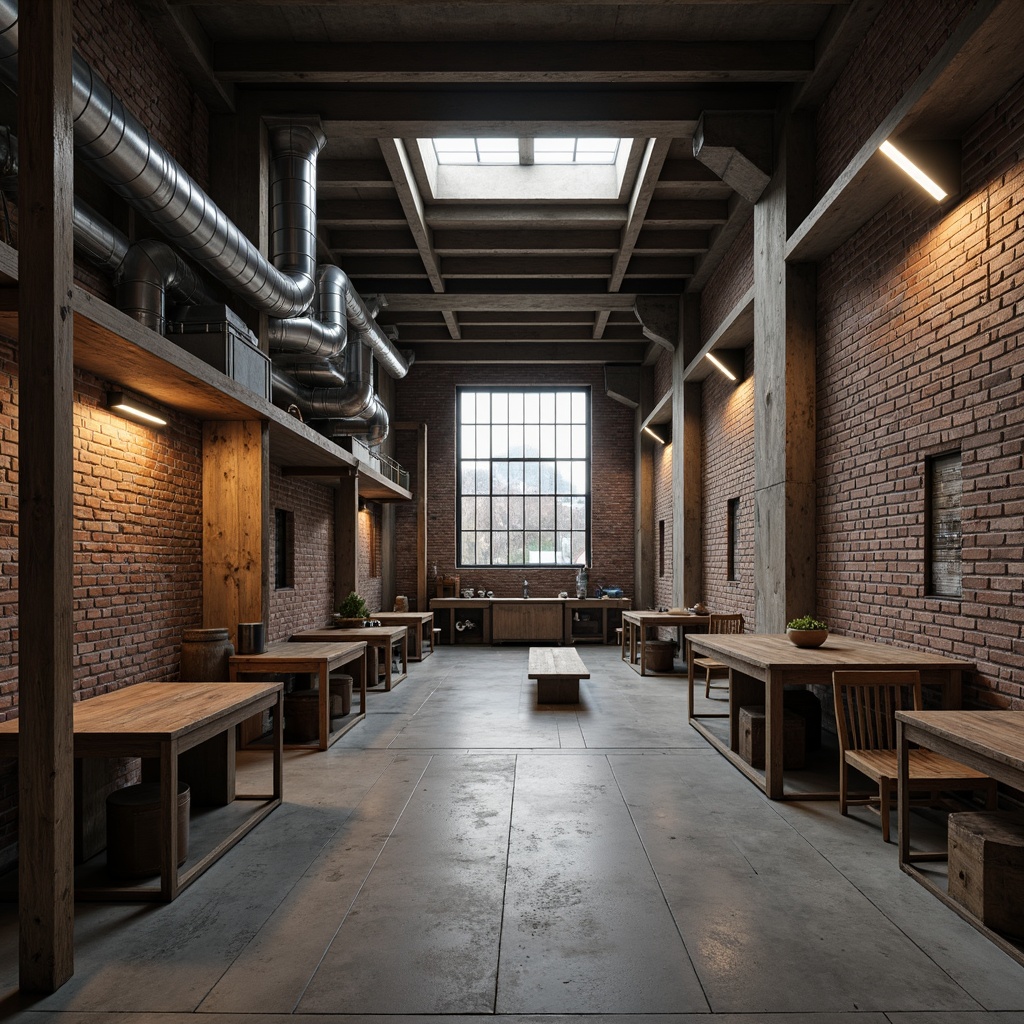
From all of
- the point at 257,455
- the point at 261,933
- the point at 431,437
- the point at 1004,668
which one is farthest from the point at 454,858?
the point at 431,437

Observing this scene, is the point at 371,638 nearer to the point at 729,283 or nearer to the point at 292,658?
the point at 292,658

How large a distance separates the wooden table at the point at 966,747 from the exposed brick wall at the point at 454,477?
39.4ft

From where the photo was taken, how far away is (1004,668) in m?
4.23

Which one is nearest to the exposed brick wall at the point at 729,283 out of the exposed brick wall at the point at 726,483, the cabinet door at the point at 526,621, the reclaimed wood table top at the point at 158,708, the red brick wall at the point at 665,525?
the exposed brick wall at the point at 726,483

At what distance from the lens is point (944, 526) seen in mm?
4992

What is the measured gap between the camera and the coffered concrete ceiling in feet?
20.4

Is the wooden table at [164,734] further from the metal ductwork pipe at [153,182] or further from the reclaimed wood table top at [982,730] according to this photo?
the reclaimed wood table top at [982,730]

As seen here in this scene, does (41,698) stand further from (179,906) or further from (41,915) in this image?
(179,906)

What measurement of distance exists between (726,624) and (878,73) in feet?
18.4

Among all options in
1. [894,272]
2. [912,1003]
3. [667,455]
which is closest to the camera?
[912,1003]

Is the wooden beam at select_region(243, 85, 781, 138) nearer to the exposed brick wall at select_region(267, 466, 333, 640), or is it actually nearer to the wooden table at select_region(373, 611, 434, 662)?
the exposed brick wall at select_region(267, 466, 333, 640)

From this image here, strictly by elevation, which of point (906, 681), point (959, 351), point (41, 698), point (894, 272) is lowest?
point (906, 681)

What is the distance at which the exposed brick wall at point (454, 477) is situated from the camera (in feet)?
51.6

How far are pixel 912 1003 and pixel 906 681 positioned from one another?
6.82 feet
